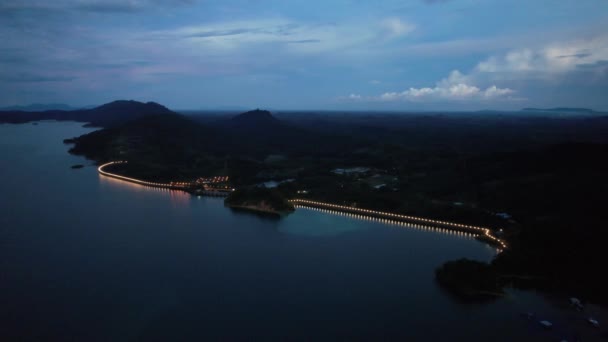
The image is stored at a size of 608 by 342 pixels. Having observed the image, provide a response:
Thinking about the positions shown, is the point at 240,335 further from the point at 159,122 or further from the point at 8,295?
the point at 159,122

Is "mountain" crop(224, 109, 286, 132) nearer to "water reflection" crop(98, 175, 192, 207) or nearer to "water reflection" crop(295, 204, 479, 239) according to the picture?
"water reflection" crop(98, 175, 192, 207)

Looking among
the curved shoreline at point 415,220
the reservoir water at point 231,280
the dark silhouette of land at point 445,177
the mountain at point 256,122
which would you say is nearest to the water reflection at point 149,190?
the dark silhouette of land at point 445,177

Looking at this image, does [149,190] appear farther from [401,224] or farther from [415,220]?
[415,220]

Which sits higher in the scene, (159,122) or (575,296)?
(159,122)

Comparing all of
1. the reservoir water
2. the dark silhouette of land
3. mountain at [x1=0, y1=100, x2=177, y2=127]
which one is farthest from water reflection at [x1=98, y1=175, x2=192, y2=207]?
mountain at [x1=0, y1=100, x2=177, y2=127]

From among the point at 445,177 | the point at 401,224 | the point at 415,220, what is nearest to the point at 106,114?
the point at 445,177

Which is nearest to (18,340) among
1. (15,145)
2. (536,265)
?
(536,265)

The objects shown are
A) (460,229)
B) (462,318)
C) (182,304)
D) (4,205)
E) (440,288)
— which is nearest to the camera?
(462,318)

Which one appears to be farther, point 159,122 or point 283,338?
point 159,122
